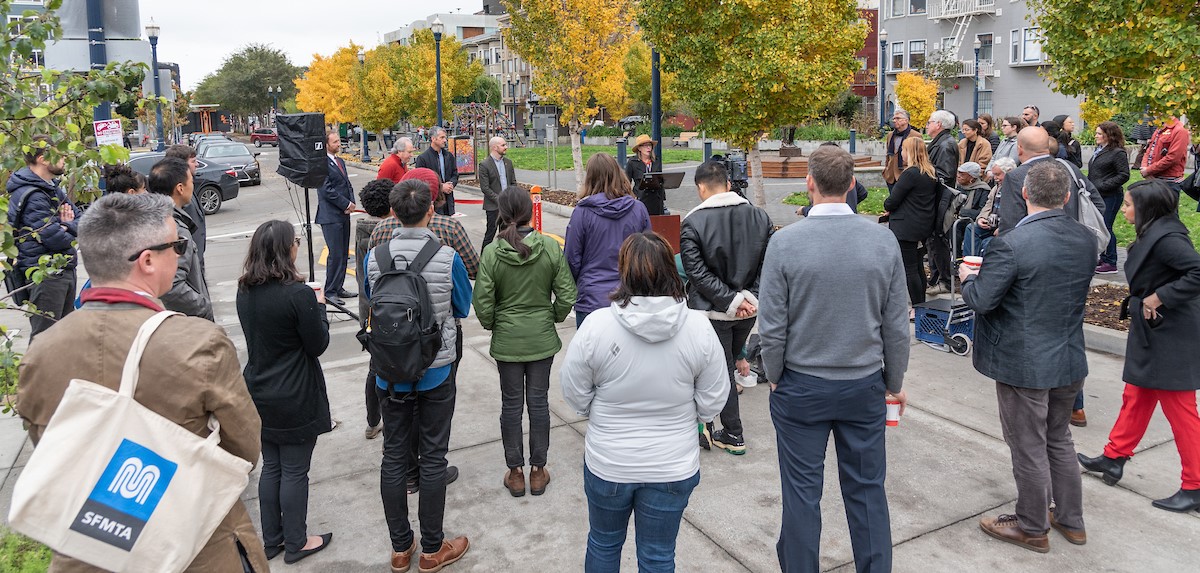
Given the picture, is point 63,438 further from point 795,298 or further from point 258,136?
point 258,136

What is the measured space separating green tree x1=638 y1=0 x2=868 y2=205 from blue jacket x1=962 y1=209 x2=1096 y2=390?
27.7 feet

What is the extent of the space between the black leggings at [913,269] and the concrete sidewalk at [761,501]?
6.09 ft

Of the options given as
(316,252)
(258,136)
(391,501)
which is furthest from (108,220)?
(258,136)

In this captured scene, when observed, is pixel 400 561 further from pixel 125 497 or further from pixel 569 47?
pixel 569 47

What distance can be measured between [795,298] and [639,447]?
0.97 metres

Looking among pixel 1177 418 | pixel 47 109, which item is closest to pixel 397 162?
pixel 47 109

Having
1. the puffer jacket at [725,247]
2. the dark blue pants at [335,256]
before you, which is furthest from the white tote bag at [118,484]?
the dark blue pants at [335,256]

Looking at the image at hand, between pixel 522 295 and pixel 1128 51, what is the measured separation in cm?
657

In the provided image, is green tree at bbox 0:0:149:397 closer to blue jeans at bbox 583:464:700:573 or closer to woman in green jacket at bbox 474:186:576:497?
woman in green jacket at bbox 474:186:576:497

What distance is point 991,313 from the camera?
13.8 feet

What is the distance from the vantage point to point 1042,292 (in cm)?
401

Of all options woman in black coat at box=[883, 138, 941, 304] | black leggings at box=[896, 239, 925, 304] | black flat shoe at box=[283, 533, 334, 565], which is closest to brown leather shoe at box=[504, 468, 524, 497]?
black flat shoe at box=[283, 533, 334, 565]

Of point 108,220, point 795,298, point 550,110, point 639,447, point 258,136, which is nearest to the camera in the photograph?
point 108,220

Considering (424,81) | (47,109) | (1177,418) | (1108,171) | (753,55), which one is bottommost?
(1177,418)
